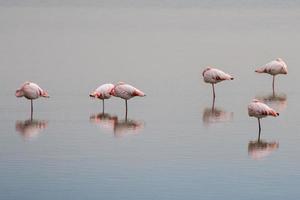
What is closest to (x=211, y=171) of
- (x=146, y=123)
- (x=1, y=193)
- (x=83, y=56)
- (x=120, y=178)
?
(x=120, y=178)

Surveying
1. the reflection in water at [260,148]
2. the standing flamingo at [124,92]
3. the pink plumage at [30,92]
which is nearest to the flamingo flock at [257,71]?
the reflection in water at [260,148]

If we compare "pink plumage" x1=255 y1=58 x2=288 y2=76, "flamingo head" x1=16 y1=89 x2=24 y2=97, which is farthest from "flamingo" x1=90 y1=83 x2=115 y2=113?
"pink plumage" x1=255 y1=58 x2=288 y2=76

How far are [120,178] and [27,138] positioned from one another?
3.21 m

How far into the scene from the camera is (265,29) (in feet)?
112

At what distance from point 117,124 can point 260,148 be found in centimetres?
295

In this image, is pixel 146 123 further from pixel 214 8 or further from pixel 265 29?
pixel 214 8

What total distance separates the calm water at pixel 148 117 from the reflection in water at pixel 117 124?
23 mm

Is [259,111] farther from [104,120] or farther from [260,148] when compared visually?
[104,120]

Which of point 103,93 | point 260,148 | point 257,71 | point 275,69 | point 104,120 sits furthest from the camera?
point 257,71

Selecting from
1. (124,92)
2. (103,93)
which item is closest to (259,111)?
(124,92)

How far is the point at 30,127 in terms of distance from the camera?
52.1 feet

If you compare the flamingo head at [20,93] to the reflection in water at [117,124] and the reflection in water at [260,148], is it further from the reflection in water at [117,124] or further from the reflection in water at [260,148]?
the reflection in water at [260,148]

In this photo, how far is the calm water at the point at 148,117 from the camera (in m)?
11.8

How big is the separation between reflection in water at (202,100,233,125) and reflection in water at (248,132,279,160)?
1902mm
